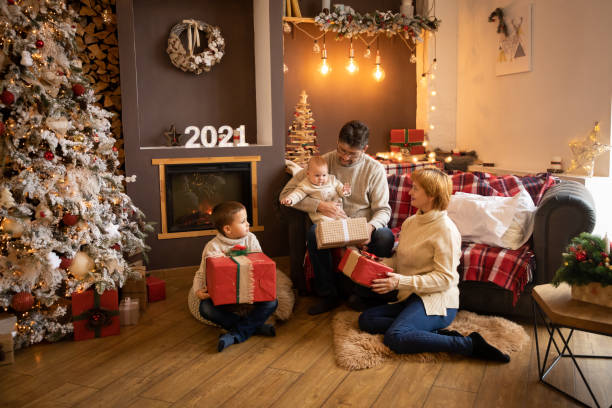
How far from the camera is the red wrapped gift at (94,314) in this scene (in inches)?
110

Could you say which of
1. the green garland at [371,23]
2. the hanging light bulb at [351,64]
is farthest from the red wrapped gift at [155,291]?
the hanging light bulb at [351,64]

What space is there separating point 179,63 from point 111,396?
9.83 feet

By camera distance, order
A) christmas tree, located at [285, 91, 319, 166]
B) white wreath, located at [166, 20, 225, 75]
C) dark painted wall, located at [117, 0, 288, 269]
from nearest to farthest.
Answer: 1. dark painted wall, located at [117, 0, 288, 269]
2. white wreath, located at [166, 20, 225, 75]
3. christmas tree, located at [285, 91, 319, 166]

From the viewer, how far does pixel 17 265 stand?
2.61 meters

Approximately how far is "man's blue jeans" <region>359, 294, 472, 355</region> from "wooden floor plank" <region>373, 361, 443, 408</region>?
88mm

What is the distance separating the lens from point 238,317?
2.82 metres

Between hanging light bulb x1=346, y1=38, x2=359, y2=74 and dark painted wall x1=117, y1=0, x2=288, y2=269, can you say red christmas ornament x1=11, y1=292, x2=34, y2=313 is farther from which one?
hanging light bulb x1=346, y1=38, x2=359, y2=74

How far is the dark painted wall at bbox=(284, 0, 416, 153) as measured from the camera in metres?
5.43

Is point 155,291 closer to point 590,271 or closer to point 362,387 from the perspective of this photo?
point 362,387

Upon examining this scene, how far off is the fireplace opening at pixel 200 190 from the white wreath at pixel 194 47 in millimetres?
979

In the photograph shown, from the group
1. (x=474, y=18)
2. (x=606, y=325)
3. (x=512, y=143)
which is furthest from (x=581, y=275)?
(x=474, y=18)

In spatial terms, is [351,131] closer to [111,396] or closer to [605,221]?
[111,396]

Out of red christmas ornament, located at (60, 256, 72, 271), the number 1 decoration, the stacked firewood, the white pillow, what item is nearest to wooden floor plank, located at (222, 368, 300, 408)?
red christmas ornament, located at (60, 256, 72, 271)

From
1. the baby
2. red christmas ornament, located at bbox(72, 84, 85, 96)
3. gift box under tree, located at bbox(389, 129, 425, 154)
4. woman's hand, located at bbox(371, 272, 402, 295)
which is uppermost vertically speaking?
red christmas ornament, located at bbox(72, 84, 85, 96)
